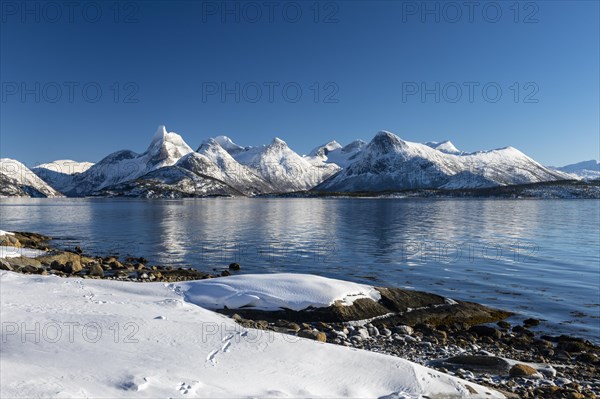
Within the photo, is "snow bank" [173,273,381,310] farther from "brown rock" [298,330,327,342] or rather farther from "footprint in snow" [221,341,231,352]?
"footprint in snow" [221,341,231,352]

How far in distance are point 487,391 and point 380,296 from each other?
9390mm

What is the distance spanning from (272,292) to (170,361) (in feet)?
28.6

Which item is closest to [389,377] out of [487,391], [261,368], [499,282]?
[487,391]

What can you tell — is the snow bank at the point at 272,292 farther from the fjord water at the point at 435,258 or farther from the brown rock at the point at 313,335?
the fjord water at the point at 435,258

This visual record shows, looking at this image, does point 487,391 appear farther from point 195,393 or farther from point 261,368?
point 195,393

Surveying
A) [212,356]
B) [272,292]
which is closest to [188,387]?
[212,356]

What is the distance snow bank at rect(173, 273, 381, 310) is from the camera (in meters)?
18.0

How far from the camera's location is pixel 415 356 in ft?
48.9

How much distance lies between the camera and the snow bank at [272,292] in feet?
59.2

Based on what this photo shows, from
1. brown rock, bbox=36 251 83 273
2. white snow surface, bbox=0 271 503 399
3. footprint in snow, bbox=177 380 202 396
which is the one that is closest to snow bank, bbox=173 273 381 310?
white snow surface, bbox=0 271 503 399

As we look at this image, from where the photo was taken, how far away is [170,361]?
10.5 m

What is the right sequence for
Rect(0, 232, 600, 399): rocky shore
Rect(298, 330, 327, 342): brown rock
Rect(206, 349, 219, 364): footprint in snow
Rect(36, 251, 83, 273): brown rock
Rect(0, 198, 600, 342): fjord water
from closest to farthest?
Rect(206, 349, 219, 364): footprint in snow → Rect(0, 232, 600, 399): rocky shore → Rect(298, 330, 327, 342): brown rock → Rect(0, 198, 600, 342): fjord water → Rect(36, 251, 83, 273): brown rock

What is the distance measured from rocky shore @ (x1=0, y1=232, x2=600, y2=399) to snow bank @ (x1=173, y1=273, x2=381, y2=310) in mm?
346

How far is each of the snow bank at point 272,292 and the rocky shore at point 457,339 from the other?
0.35 meters
